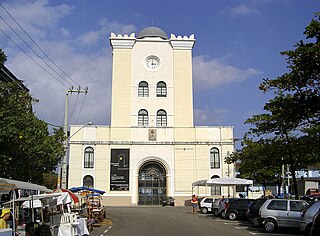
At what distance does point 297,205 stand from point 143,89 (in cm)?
3345

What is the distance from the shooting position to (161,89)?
50.6 m

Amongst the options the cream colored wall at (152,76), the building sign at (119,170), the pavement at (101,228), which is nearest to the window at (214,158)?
the cream colored wall at (152,76)

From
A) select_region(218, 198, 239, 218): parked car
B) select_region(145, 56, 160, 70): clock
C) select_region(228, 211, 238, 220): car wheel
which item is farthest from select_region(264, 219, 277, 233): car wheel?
select_region(145, 56, 160, 70): clock

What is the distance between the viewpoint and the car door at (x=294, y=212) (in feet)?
59.9

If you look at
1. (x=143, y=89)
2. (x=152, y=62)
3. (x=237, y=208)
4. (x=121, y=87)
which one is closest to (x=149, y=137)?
(x=143, y=89)

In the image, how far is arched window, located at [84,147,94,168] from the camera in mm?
47875

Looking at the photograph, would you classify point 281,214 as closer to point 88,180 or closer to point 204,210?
point 204,210

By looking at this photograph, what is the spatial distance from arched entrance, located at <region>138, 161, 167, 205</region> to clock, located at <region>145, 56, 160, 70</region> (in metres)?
11.7

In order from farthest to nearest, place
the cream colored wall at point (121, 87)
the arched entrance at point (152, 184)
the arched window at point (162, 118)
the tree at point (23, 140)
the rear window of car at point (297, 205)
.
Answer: the arched window at point (162, 118)
the cream colored wall at point (121, 87)
the arched entrance at point (152, 184)
the tree at point (23, 140)
the rear window of car at point (297, 205)

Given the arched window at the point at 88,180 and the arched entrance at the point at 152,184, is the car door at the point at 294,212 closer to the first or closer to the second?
the arched entrance at the point at 152,184

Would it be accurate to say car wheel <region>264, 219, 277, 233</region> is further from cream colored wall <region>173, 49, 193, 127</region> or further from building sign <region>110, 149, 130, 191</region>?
cream colored wall <region>173, 49, 193, 127</region>

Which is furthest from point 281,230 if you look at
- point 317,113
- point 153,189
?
point 153,189

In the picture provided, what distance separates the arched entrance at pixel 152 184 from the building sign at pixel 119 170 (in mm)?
1973

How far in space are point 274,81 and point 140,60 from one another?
33.5m
